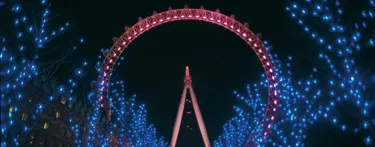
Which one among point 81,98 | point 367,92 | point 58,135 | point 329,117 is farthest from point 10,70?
point 81,98

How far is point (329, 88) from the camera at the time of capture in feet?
70.8

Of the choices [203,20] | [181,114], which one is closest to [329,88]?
[203,20]

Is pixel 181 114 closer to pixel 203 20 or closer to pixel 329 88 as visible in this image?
pixel 203 20

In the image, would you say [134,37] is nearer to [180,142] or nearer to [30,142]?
[30,142]

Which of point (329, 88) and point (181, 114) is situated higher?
point (181, 114)

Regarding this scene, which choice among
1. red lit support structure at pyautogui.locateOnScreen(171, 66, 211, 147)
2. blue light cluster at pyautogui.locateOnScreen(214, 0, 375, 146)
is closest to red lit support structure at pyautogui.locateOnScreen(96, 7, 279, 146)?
blue light cluster at pyautogui.locateOnScreen(214, 0, 375, 146)

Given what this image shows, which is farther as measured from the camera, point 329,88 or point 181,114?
point 181,114

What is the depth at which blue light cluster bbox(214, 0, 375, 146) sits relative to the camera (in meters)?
14.6

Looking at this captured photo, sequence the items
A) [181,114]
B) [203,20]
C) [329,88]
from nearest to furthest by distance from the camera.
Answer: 1. [329,88]
2. [203,20]
3. [181,114]

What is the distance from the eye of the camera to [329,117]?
22.1 metres

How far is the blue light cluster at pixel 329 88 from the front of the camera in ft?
48.1

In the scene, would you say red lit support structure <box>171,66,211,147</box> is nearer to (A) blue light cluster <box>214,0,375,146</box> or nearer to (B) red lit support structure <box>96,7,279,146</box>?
(A) blue light cluster <box>214,0,375,146</box>

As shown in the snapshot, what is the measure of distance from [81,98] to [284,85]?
2176 centimetres

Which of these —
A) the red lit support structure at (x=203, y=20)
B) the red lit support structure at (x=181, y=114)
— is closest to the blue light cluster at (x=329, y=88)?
the red lit support structure at (x=203, y=20)
